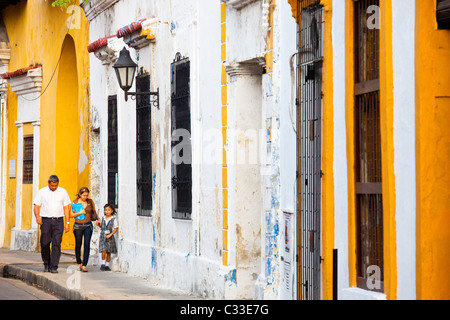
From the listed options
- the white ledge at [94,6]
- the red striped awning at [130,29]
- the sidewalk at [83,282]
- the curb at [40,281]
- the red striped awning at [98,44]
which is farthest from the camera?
the white ledge at [94,6]

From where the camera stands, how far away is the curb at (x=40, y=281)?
13.2 m

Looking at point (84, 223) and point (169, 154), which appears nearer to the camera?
point (169, 154)

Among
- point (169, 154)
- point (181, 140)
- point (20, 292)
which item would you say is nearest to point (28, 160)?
point (20, 292)

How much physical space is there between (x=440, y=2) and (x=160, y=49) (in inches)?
331

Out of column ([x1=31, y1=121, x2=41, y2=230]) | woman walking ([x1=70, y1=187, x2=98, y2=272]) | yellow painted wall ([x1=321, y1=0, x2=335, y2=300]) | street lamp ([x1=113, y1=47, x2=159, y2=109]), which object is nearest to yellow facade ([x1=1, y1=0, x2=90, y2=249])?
column ([x1=31, y1=121, x2=41, y2=230])

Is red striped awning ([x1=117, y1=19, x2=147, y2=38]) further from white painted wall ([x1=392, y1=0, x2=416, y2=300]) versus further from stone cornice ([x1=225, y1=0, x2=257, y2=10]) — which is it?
white painted wall ([x1=392, y1=0, x2=416, y2=300])

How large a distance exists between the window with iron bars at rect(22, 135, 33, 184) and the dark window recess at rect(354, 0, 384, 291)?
631 inches

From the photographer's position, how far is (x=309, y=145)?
885 centimetres

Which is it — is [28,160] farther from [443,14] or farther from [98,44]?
[443,14]

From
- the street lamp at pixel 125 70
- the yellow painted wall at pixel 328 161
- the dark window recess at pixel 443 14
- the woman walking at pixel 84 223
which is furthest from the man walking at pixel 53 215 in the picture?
the dark window recess at pixel 443 14

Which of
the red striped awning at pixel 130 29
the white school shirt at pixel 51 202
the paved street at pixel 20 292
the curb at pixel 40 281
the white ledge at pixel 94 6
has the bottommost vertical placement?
the paved street at pixel 20 292

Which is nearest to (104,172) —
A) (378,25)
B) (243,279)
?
(243,279)

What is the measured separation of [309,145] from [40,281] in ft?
25.8

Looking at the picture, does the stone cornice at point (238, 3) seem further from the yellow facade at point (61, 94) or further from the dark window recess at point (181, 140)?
the yellow facade at point (61, 94)
